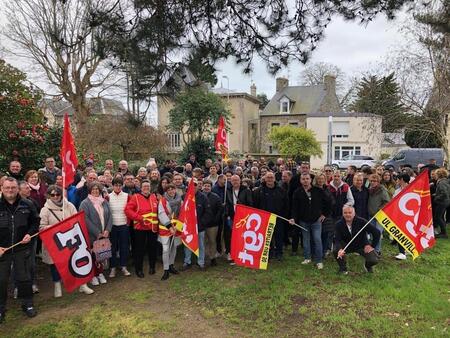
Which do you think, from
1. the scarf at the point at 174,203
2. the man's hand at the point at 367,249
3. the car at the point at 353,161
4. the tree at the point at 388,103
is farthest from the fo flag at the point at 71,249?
the car at the point at 353,161

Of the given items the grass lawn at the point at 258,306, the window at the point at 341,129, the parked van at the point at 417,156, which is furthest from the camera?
the window at the point at 341,129

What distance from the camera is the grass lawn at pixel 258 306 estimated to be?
4.95 m

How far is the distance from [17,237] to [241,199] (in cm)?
395

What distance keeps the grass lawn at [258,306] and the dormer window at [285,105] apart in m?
36.6

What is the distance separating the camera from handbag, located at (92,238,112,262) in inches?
247

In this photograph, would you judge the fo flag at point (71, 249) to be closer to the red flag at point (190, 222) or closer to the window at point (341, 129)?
the red flag at point (190, 222)

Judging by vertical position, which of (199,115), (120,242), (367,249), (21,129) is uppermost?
(199,115)

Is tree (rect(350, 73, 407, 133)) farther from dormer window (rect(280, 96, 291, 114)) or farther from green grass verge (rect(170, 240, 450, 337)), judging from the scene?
dormer window (rect(280, 96, 291, 114))

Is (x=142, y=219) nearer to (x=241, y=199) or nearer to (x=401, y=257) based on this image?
(x=241, y=199)

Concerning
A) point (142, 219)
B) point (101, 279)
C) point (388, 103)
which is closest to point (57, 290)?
point (101, 279)

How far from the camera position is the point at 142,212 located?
6848 millimetres

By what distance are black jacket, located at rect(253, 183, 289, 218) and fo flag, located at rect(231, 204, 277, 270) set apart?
2.66 feet

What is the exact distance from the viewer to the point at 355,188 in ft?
25.7

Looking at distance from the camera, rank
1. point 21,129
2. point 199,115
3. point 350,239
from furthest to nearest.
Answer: point 199,115 < point 21,129 < point 350,239
